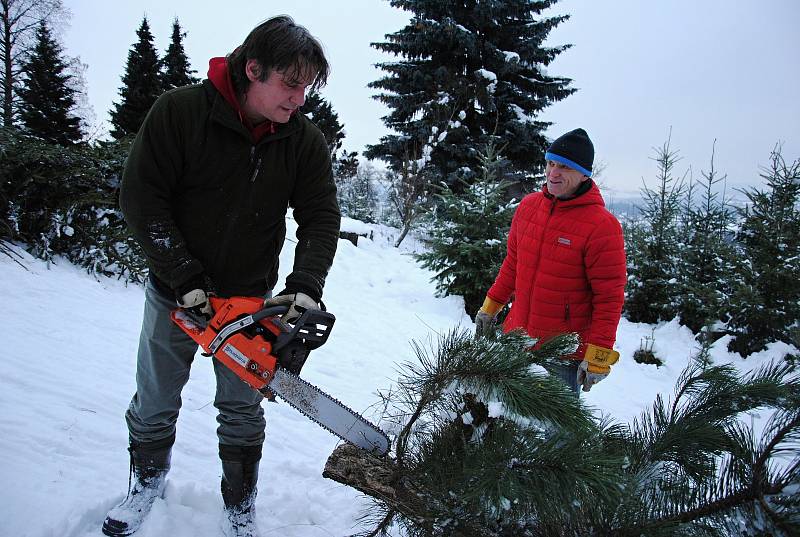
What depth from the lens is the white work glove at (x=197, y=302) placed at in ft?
5.13

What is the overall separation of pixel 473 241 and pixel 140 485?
5755mm

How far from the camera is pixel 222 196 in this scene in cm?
170

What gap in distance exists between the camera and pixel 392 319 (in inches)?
255

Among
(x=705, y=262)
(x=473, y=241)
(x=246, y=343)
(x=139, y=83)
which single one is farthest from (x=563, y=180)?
(x=139, y=83)

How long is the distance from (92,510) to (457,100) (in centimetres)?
1526

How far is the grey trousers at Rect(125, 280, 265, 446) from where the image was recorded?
1.78 meters

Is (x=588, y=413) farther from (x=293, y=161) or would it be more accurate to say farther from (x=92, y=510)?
(x=92, y=510)

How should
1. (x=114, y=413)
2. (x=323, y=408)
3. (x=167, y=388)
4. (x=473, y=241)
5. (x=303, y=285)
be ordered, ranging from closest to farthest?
(x=323, y=408) < (x=303, y=285) < (x=167, y=388) < (x=114, y=413) < (x=473, y=241)

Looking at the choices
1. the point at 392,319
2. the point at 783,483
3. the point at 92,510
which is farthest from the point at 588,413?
the point at 392,319

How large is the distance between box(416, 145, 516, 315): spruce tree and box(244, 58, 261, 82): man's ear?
17.3ft

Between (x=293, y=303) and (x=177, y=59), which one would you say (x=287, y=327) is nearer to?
(x=293, y=303)

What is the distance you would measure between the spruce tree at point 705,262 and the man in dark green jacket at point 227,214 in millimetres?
6684

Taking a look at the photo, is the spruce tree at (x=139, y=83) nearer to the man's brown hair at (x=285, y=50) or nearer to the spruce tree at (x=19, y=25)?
the spruce tree at (x=19, y=25)

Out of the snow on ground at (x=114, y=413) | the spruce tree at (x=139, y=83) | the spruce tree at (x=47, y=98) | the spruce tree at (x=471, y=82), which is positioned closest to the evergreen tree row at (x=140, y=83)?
the spruce tree at (x=139, y=83)
